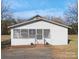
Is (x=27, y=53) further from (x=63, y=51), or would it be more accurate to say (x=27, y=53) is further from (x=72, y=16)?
(x=72, y=16)

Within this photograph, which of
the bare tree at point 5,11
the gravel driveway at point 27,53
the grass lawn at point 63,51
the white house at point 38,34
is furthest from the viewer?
the white house at point 38,34

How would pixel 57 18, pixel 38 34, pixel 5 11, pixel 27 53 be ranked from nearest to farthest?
pixel 5 11
pixel 57 18
pixel 27 53
pixel 38 34

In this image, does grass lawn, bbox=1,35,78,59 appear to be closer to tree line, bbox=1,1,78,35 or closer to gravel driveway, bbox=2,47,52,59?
gravel driveway, bbox=2,47,52,59

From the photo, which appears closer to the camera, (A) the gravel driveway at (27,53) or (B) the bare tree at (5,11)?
(B) the bare tree at (5,11)

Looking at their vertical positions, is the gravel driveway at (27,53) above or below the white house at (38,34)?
below

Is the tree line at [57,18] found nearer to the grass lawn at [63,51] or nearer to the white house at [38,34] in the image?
the white house at [38,34]

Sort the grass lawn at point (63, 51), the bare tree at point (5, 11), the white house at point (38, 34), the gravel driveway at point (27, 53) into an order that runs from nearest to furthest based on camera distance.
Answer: the bare tree at point (5, 11)
the grass lawn at point (63, 51)
the gravel driveway at point (27, 53)
the white house at point (38, 34)

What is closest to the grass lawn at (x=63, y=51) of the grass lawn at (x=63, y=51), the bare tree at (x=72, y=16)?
the grass lawn at (x=63, y=51)

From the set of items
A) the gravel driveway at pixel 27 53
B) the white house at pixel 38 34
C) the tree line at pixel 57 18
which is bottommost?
the gravel driveway at pixel 27 53

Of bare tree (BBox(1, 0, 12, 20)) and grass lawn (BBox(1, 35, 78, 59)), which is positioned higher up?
bare tree (BBox(1, 0, 12, 20))

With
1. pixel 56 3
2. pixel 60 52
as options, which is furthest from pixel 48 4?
pixel 60 52

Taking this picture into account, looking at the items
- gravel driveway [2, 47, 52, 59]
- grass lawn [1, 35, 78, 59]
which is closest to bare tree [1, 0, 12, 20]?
grass lawn [1, 35, 78, 59]

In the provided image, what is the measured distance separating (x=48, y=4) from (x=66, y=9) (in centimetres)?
23

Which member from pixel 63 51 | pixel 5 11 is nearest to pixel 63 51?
pixel 63 51
